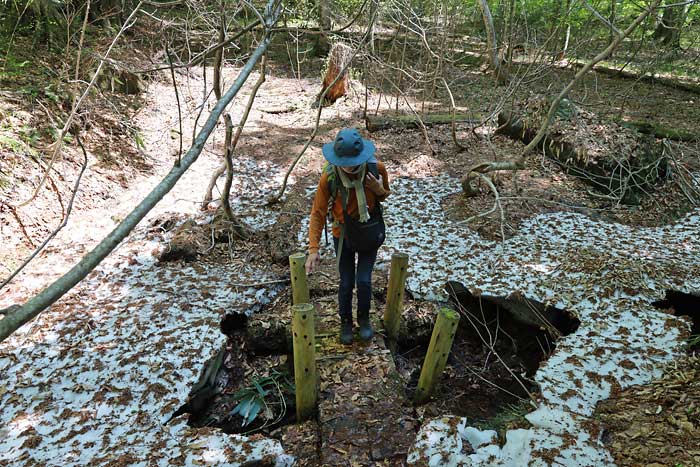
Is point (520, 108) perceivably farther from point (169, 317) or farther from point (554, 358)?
point (169, 317)

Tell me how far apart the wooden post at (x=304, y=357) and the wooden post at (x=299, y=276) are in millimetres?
748

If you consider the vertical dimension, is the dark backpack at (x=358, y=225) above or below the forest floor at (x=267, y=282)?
above

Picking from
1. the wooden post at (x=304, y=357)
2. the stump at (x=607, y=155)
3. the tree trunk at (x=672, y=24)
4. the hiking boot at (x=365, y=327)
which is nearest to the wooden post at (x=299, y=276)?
the hiking boot at (x=365, y=327)

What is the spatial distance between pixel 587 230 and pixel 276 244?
4.40 m

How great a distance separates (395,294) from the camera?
402cm

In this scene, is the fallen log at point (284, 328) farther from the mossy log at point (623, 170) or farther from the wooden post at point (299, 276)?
the mossy log at point (623, 170)

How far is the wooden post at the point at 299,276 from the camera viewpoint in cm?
390

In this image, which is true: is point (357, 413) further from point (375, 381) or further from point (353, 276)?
point (353, 276)

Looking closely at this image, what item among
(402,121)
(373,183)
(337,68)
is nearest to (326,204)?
(373,183)

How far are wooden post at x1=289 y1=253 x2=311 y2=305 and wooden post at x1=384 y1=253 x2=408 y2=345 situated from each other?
82 cm

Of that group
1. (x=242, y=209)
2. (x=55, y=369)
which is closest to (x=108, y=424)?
(x=55, y=369)

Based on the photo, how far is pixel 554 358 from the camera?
156 inches

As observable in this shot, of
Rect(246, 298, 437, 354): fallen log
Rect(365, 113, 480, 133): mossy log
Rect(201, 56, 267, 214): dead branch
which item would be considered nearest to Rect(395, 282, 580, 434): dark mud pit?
Rect(246, 298, 437, 354): fallen log

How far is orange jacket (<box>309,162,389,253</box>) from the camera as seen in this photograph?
3305mm
